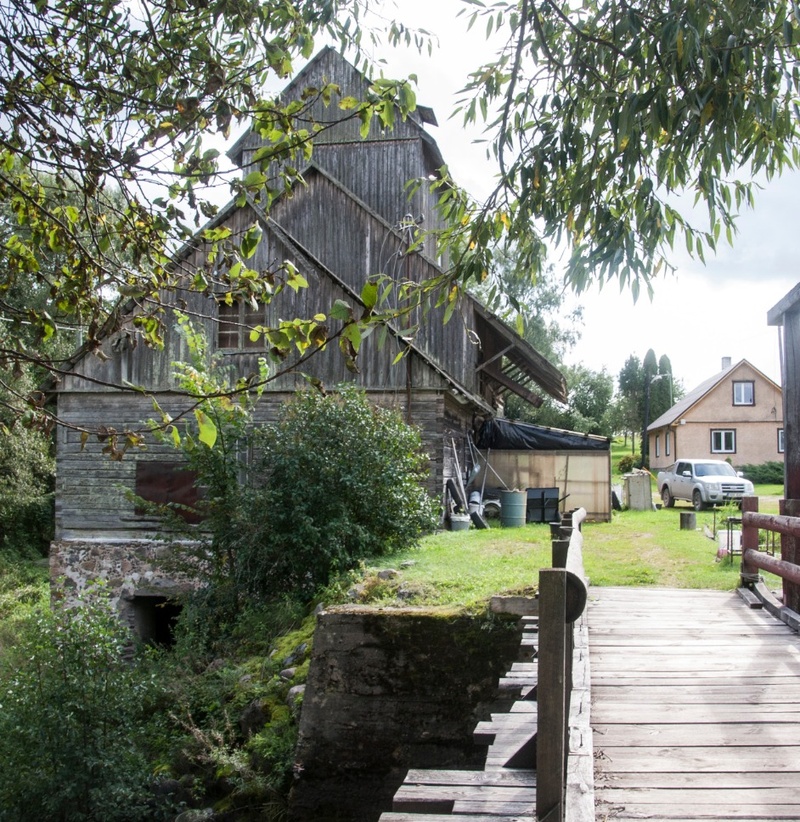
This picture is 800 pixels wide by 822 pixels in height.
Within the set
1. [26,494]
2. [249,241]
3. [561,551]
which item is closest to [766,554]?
[561,551]

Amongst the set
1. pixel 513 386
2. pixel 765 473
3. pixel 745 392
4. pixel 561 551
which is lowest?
pixel 765 473

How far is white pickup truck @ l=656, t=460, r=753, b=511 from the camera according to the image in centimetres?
2497

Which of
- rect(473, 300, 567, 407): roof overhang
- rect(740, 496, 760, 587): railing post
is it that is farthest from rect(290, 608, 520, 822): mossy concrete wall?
rect(473, 300, 567, 407): roof overhang

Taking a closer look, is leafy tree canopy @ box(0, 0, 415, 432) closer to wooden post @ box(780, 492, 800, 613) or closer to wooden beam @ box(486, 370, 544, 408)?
wooden post @ box(780, 492, 800, 613)

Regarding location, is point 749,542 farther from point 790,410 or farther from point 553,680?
point 553,680

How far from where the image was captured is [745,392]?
42750mm

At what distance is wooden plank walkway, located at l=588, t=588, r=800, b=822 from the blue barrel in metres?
10.5

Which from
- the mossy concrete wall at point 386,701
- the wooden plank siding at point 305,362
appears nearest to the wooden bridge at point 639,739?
the mossy concrete wall at point 386,701

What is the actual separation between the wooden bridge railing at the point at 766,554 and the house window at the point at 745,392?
36.4m

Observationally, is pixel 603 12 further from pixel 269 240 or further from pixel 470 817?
pixel 269 240

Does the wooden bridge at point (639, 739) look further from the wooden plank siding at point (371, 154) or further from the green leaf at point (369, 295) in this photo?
the wooden plank siding at point (371, 154)

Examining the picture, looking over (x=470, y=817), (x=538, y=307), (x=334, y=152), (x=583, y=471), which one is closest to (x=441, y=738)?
(x=470, y=817)

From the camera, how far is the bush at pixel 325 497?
11.4 meters

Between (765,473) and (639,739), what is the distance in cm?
3887
